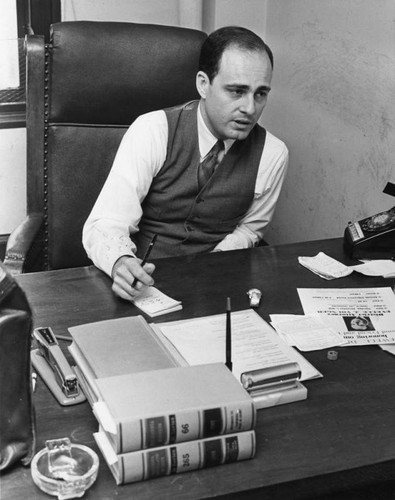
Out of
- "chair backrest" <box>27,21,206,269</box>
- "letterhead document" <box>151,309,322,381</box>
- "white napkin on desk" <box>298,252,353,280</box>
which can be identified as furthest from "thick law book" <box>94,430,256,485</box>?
"chair backrest" <box>27,21,206,269</box>

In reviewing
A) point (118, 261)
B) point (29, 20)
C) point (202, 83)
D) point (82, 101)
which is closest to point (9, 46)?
point (29, 20)

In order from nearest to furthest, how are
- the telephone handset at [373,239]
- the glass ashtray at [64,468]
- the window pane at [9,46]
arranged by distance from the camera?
the glass ashtray at [64,468], the telephone handset at [373,239], the window pane at [9,46]

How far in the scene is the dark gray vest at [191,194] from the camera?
216 centimetres

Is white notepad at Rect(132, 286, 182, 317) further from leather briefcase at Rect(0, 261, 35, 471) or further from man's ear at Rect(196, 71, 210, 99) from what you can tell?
man's ear at Rect(196, 71, 210, 99)

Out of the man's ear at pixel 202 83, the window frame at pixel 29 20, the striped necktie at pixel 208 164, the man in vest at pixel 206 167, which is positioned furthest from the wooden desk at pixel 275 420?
the window frame at pixel 29 20

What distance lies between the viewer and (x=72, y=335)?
1384 millimetres

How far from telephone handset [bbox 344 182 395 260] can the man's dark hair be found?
56 cm

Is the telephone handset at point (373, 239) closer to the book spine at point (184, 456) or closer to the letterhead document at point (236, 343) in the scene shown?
the letterhead document at point (236, 343)

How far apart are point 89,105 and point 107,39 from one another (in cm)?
20

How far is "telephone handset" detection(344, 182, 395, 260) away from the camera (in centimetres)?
195

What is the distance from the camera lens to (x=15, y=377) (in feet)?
3.51

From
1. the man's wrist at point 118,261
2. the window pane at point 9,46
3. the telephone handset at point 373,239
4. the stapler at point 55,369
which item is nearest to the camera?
the stapler at point 55,369

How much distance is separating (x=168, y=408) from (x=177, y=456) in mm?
70

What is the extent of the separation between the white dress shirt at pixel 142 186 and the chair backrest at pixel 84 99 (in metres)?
0.12
